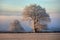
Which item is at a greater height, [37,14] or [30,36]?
[37,14]

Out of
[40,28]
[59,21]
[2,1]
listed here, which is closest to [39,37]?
[40,28]

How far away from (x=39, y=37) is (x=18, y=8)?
2.22ft

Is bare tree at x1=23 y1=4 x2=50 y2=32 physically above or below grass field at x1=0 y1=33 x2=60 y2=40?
above

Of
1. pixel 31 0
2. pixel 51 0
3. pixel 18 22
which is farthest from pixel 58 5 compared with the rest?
pixel 18 22

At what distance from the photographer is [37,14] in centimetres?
461

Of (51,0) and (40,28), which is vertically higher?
(51,0)

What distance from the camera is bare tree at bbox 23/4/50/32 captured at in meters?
4.59

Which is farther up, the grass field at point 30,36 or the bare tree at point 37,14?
the bare tree at point 37,14

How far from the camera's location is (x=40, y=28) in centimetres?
459

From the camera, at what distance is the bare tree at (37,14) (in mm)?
4590

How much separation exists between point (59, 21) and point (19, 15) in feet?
2.51

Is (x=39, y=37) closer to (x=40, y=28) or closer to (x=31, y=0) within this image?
(x=40, y=28)

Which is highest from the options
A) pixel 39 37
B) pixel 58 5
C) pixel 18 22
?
pixel 58 5

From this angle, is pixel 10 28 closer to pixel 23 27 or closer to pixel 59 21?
pixel 23 27
